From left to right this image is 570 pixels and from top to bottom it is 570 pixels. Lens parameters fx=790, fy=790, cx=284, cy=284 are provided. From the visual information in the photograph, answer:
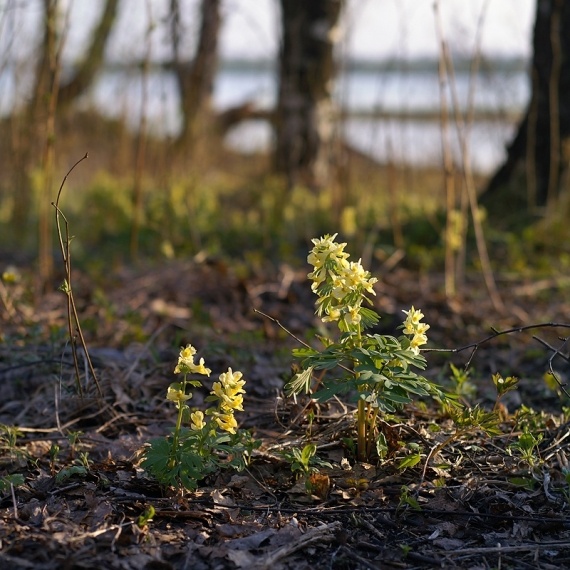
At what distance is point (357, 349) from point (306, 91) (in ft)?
23.6

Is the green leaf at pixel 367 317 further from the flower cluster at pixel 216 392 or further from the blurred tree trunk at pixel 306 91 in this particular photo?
the blurred tree trunk at pixel 306 91

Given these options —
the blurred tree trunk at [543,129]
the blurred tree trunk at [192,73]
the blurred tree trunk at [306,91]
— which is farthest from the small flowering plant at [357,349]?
the blurred tree trunk at [306,91]

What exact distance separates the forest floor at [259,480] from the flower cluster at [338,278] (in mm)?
515

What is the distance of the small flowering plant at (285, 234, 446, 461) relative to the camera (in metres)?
2.11

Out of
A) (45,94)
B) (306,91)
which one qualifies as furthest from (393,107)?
(45,94)

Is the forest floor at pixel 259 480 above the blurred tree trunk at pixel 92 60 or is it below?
below

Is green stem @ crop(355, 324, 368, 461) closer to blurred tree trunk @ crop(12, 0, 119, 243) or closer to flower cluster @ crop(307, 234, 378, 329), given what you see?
flower cluster @ crop(307, 234, 378, 329)

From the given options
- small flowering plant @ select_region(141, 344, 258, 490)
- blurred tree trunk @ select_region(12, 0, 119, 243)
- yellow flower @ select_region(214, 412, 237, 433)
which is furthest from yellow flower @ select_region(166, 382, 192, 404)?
blurred tree trunk @ select_region(12, 0, 119, 243)

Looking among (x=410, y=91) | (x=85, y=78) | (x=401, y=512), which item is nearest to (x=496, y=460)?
(x=401, y=512)

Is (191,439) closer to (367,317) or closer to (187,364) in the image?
(187,364)

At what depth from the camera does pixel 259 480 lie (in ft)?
8.02

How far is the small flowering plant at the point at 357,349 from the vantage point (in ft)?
6.91

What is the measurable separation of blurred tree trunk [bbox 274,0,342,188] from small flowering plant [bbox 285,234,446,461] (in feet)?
19.7

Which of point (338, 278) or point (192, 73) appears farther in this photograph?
point (192, 73)
